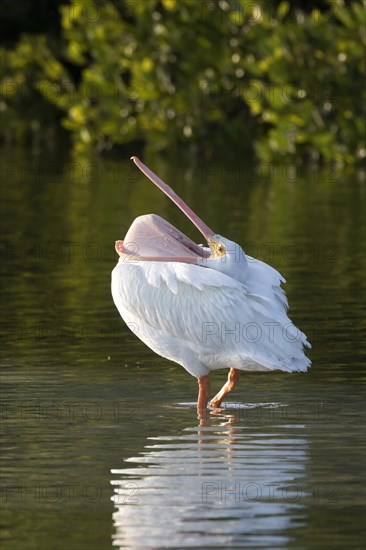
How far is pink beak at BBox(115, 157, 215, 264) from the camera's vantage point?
7.36m

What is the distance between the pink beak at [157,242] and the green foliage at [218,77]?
12.6 metres

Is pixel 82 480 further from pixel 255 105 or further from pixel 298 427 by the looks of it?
pixel 255 105

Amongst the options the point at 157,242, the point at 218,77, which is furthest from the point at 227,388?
the point at 218,77

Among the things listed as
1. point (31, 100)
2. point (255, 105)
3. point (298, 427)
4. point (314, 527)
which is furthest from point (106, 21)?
point (314, 527)

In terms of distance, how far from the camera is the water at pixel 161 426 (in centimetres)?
546

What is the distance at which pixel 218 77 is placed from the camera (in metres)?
24.0

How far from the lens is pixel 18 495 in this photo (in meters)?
5.86

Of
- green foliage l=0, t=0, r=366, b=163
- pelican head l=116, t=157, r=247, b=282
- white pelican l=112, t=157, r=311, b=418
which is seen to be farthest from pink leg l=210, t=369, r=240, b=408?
green foliage l=0, t=0, r=366, b=163

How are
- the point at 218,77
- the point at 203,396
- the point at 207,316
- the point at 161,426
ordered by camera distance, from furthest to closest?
1. the point at 218,77
2. the point at 203,396
3. the point at 207,316
4. the point at 161,426

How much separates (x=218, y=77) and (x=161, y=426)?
17.3 meters

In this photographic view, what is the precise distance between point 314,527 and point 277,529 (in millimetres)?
130

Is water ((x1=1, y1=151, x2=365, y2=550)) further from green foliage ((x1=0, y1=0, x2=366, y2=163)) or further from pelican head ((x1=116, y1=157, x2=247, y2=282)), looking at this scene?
green foliage ((x1=0, y1=0, x2=366, y2=163))

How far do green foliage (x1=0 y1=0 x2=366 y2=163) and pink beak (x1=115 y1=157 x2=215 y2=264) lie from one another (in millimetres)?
12622

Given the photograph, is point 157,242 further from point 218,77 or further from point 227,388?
point 218,77
